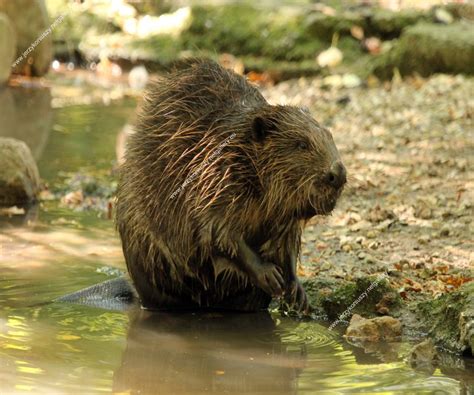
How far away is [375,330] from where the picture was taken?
511 centimetres

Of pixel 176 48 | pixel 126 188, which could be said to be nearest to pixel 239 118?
pixel 126 188

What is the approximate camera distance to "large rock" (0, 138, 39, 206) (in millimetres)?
8000

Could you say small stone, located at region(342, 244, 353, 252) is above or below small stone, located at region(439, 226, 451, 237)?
below

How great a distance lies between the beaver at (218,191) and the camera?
4996mm

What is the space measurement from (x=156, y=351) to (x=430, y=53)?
28.8 ft

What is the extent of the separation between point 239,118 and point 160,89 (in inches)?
22.9

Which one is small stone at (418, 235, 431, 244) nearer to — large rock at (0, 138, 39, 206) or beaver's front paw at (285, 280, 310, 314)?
beaver's front paw at (285, 280, 310, 314)

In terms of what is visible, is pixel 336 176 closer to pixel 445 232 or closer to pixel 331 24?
pixel 445 232

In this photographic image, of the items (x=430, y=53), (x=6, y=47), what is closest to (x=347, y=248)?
(x=430, y=53)

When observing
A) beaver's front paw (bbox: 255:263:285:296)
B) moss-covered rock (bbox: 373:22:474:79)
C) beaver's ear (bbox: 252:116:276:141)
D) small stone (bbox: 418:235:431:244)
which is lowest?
beaver's front paw (bbox: 255:263:285:296)

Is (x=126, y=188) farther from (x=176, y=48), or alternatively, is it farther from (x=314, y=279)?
(x=176, y=48)

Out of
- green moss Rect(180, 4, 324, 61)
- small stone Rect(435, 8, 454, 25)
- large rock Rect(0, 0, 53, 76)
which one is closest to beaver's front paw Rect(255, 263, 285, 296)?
small stone Rect(435, 8, 454, 25)

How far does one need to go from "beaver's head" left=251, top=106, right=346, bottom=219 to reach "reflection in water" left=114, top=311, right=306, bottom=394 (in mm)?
696

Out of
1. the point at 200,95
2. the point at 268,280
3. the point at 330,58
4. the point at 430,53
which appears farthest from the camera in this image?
the point at 330,58
